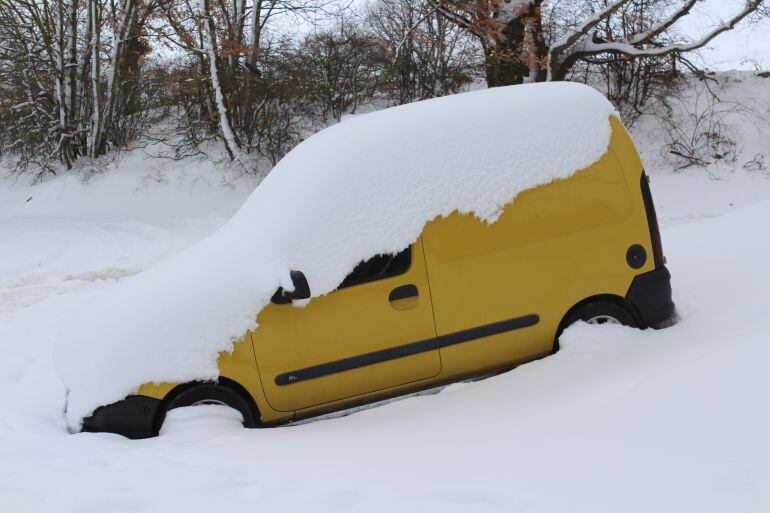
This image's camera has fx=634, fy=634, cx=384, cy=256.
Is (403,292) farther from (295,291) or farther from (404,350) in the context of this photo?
(295,291)

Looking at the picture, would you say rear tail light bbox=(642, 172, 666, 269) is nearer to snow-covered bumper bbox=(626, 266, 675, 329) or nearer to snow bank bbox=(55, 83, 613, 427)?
snow-covered bumper bbox=(626, 266, 675, 329)

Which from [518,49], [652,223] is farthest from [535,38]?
[652,223]

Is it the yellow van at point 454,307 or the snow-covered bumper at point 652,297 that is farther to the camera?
the snow-covered bumper at point 652,297

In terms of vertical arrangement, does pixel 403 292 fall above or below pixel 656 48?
below

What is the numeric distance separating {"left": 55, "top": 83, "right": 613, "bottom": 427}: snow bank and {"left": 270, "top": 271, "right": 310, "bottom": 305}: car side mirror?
0.05 m

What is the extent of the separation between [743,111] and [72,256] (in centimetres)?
1495

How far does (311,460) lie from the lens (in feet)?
9.81

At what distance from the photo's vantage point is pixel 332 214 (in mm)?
3801

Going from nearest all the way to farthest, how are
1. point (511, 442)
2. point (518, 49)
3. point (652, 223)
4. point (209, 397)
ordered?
point (511, 442) → point (209, 397) → point (652, 223) → point (518, 49)

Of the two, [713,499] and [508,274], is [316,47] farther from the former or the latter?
[713,499]

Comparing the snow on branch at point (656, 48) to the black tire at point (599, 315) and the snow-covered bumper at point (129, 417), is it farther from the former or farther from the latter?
the snow-covered bumper at point (129, 417)

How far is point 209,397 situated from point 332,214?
4.22 feet

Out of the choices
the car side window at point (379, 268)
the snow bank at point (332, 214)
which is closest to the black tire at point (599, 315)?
the snow bank at point (332, 214)

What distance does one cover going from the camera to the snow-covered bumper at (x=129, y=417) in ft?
11.7
